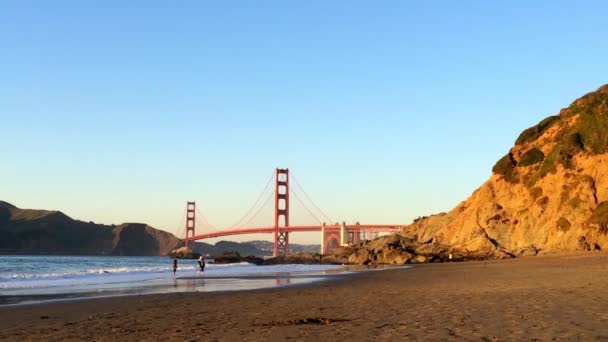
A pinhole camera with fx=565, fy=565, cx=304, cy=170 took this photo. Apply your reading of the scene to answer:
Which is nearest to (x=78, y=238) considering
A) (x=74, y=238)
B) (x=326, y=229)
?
(x=74, y=238)

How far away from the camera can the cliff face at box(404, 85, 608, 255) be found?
136 ft

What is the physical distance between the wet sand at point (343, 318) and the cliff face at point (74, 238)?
178 m

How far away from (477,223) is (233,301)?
40.9m

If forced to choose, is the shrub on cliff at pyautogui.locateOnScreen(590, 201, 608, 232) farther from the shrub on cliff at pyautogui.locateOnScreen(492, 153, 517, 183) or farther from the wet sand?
the wet sand

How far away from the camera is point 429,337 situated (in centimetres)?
760

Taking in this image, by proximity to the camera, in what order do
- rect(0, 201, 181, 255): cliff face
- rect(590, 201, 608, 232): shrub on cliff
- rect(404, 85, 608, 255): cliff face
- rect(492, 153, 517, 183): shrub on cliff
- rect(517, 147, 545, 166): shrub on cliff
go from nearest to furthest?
rect(590, 201, 608, 232): shrub on cliff → rect(404, 85, 608, 255): cliff face → rect(517, 147, 545, 166): shrub on cliff → rect(492, 153, 517, 183): shrub on cliff → rect(0, 201, 181, 255): cliff face

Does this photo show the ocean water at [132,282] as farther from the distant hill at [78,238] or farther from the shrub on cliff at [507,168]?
the distant hill at [78,238]

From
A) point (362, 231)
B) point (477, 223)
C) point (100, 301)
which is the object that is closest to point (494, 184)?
point (477, 223)

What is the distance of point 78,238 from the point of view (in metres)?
189

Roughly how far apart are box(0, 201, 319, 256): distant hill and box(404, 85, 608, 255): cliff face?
13209cm

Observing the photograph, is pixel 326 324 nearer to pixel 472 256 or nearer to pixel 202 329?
pixel 202 329

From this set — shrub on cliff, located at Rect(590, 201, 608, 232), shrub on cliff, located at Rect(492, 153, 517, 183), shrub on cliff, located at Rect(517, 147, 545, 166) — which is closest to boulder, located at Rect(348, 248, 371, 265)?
shrub on cliff, located at Rect(492, 153, 517, 183)

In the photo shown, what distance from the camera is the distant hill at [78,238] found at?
17662cm

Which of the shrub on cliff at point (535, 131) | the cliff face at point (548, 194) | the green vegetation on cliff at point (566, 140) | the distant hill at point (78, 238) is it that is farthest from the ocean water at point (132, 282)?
the distant hill at point (78, 238)
